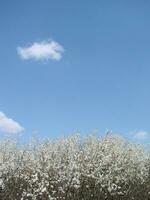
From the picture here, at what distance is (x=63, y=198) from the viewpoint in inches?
1383

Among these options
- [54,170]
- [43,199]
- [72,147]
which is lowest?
[43,199]

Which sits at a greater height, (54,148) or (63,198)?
(54,148)

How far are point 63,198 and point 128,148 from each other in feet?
34.2

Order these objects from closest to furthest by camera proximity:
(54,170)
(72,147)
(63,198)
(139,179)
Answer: (63,198) → (54,170) → (72,147) → (139,179)

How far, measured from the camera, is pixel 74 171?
36.9 m

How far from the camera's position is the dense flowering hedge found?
36438 mm

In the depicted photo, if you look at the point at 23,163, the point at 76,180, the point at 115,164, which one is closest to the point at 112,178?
the point at 115,164

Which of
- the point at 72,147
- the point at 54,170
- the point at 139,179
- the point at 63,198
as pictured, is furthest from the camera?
the point at 139,179

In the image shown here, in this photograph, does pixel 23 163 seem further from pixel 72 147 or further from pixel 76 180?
pixel 76 180

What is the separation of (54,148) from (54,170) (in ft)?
10.1

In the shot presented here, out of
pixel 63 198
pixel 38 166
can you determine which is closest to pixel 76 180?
pixel 63 198

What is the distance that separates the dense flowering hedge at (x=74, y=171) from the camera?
36438 mm

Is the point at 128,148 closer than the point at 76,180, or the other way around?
the point at 76,180

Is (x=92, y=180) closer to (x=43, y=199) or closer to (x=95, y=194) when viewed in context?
(x=95, y=194)
